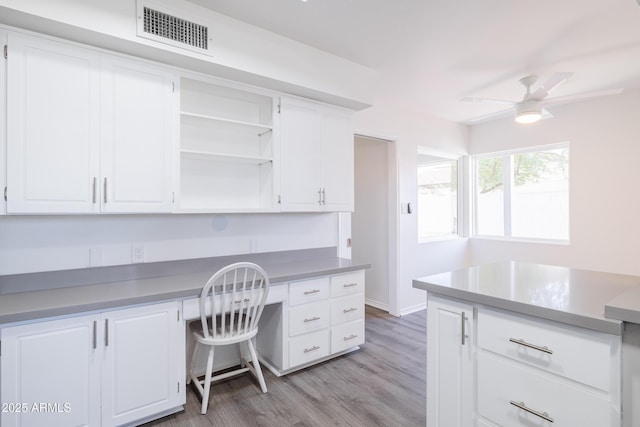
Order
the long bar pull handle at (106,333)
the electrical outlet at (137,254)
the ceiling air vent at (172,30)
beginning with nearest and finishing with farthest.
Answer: the long bar pull handle at (106,333) → the ceiling air vent at (172,30) → the electrical outlet at (137,254)

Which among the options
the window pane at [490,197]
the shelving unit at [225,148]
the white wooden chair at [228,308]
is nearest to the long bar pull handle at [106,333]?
the white wooden chair at [228,308]

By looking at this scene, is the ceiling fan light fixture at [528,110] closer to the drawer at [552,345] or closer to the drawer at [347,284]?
the drawer at [347,284]

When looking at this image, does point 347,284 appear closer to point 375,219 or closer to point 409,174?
point 375,219

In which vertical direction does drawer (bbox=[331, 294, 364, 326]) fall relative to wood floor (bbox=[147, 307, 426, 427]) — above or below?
above

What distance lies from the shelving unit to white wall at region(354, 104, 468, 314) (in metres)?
1.30

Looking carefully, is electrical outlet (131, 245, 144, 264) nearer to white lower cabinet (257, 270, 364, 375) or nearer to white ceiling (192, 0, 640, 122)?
white lower cabinet (257, 270, 364, 375)

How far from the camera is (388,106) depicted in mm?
3938

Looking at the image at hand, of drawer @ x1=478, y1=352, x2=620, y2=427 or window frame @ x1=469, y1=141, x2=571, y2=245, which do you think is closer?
drawer @ x1=478, y1=352, x2=620, y2=427

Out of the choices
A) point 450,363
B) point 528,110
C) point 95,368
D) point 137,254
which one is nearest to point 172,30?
point 137,254

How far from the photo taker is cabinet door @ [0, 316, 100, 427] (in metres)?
1.57

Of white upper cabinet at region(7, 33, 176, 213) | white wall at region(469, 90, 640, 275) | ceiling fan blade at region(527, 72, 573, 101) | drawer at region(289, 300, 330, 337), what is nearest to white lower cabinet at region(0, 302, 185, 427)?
white upper cabinet at region(7, 33, 176, 213)

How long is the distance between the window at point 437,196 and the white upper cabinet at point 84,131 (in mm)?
3392

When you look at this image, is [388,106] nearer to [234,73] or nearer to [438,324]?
[234,73]

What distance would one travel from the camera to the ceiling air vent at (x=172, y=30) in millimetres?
1932
